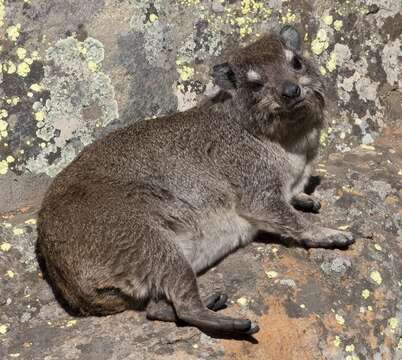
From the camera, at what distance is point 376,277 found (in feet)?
21.4

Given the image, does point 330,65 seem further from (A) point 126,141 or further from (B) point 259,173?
(A) point 126,141

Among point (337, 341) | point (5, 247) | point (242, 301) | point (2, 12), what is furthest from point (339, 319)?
point (2, 12)

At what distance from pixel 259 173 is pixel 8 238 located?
2084 mm

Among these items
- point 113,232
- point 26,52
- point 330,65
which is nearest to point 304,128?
point 330,65

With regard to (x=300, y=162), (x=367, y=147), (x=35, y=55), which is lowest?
(x=367, y=147)

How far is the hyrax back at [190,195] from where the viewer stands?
612 cm

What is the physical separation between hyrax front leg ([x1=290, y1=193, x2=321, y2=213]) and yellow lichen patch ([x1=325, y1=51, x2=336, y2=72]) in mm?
1407

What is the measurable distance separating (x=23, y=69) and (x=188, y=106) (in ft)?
4.88

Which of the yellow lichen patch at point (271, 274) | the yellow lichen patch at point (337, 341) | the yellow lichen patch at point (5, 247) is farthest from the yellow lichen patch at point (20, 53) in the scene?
the yellow lichen patch at point (337, 341)

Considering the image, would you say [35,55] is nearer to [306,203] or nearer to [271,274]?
[306,203]

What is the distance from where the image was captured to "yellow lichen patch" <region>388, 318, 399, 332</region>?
6.23m

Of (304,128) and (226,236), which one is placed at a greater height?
(304,128)

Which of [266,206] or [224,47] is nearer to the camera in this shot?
[266,206]

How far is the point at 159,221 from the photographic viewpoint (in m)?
6.41
